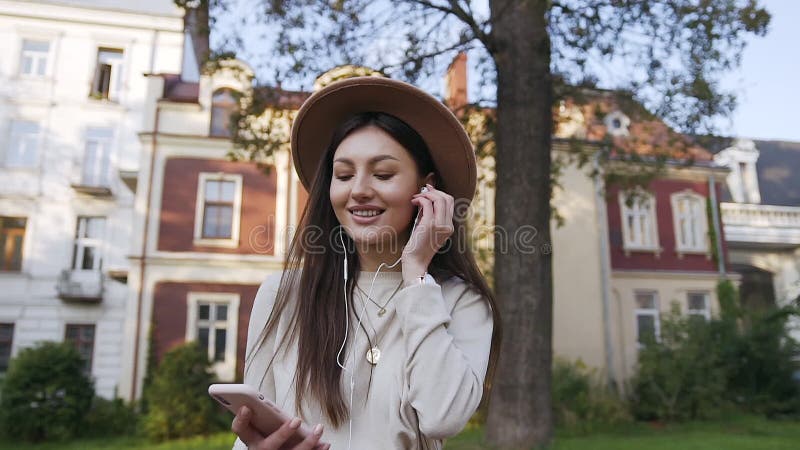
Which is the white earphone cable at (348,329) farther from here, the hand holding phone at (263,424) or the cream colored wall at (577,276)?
the cream colored wall at (577,276)

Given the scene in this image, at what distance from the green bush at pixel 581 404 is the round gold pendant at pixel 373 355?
10.8m

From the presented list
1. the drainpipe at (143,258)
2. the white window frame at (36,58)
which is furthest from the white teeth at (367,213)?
the white window frame at (36,58)

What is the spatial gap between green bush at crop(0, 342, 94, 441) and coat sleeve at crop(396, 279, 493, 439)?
13372mm

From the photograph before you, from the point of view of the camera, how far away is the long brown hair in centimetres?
148

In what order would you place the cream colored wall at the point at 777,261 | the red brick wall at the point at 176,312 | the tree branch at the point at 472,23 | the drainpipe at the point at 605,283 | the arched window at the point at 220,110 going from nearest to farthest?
the tree branch at the point at 472,23 → the red brick wall at the point at 176,312 → the arched window at the point at 220,110 → the drainpipe at the point at 605,283 → the cream colored wall at the point at 777,261

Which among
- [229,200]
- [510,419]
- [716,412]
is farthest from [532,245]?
[229,200]

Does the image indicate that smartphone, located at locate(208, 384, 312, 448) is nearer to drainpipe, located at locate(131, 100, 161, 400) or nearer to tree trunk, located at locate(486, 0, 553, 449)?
tree trunk, located at locate(486, 0, 553, 449)

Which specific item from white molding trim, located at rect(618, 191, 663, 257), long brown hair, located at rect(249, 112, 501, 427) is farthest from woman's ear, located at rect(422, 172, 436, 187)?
white molding trim, located at rect(618, 191, 663, 257)

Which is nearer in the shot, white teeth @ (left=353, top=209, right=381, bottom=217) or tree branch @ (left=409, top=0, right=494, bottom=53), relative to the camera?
white teeth @ (left=353, top=209, right=381, bottom=217)

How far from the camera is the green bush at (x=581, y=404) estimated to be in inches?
458

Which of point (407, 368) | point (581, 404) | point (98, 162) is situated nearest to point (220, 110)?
point (98, 162)

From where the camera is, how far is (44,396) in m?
12.1

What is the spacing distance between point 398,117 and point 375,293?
1.80ft

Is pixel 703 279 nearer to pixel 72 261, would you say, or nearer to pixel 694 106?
pixel 694 106
